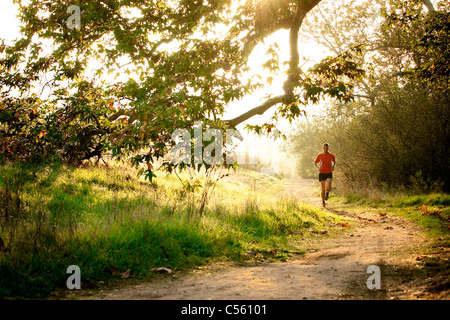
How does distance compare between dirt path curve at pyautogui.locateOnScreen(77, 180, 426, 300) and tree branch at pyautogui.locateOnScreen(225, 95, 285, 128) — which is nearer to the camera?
dirt path curve at pyautogui.locateOnScreen(77, 180, 426, 300)

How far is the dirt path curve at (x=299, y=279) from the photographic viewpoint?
3.30 meters

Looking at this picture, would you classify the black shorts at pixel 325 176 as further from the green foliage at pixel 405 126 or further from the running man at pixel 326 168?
the green foliage at pixel 405 126

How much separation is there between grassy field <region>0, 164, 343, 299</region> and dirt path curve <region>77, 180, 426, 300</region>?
460mm

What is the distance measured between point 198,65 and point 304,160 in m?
43.6

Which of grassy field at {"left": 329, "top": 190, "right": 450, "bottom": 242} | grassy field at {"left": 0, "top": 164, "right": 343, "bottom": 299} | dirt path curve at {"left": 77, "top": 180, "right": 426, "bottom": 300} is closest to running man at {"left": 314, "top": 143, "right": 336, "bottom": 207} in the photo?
grassy field at {"left": 329, "top": 190, "right": 450, "bottom": 242}

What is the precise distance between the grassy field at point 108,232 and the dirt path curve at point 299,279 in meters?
0.46

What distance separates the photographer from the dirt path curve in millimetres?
3303

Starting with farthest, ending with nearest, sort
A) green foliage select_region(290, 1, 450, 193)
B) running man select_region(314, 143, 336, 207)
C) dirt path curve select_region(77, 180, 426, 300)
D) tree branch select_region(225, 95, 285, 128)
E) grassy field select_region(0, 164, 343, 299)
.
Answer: running man select_region(314, 143, 336, 207) → green foliage select_region(290, 1, 450, 193) → tree branch select_region(225, 95, 285, 128) → grassy field select_region(0, 164, 343, 299) → dirt path curve select_region(77, 180, 426, 300)

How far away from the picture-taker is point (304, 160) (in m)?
48.7

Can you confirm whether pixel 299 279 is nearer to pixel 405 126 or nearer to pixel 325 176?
pixel 325 176

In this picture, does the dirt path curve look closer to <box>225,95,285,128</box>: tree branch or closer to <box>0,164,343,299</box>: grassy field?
<box>0,164,343,299</box>: grassy field

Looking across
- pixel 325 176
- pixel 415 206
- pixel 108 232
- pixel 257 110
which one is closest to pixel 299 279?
pixel 108 232

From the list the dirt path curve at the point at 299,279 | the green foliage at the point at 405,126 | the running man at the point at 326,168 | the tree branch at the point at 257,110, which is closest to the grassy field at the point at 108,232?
the dirt path curve at the point at 299,279
